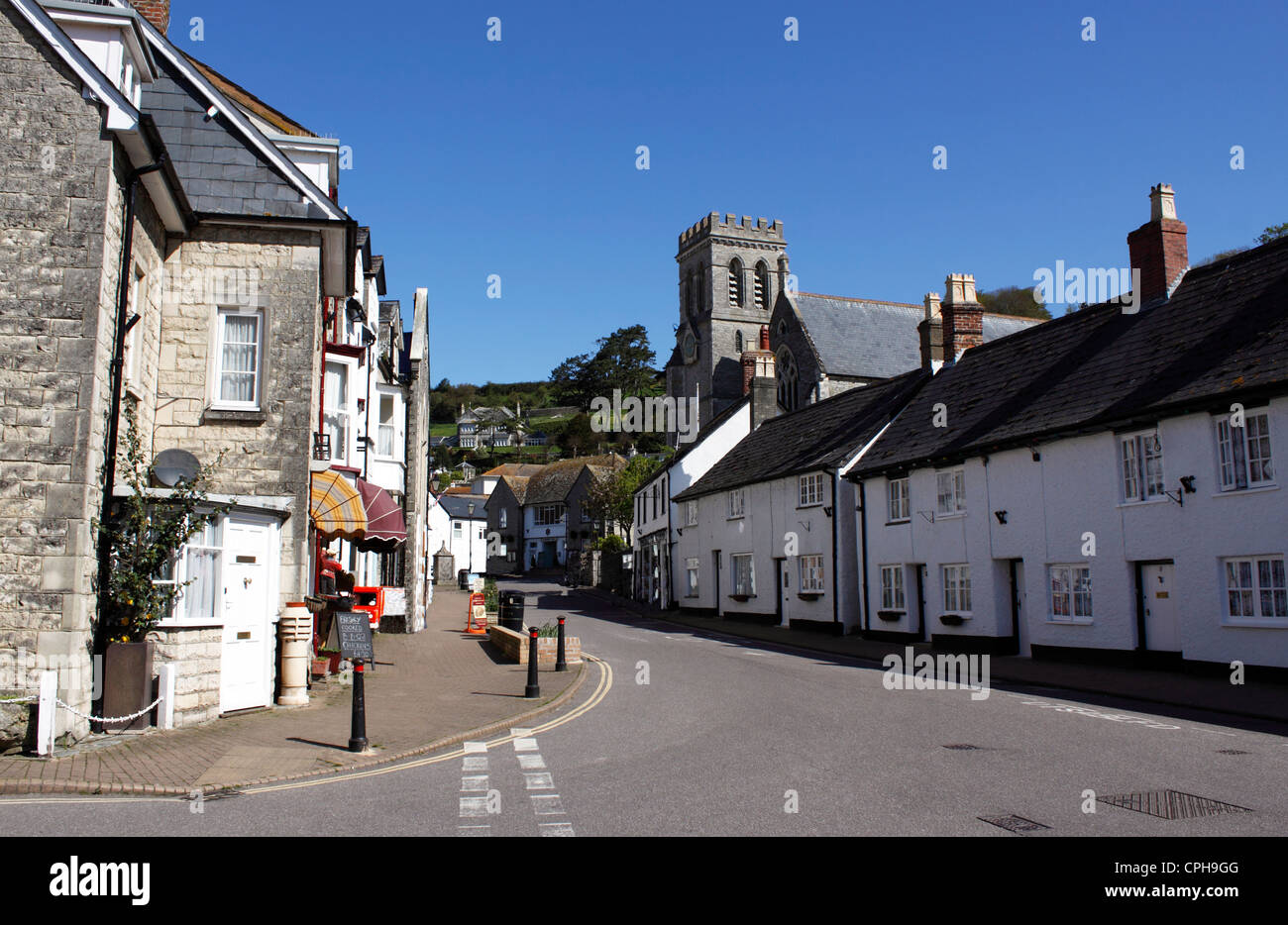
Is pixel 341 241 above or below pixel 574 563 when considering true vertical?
above

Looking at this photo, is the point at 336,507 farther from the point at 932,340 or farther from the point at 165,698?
the point at 932,340

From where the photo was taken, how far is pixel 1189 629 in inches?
704

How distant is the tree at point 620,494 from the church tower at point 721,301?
17651 millimetres

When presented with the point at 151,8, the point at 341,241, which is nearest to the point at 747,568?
the point at 341,241

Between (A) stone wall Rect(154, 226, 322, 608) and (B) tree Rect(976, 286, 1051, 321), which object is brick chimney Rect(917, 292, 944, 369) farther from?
(B) tree Rect(976, 286, 1051, 321)

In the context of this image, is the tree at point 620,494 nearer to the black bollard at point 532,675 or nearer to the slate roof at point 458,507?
the slate roof at point 458,507

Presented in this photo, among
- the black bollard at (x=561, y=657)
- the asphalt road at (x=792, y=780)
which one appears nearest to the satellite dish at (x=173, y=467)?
the asphalt road at (x=792, y=780)

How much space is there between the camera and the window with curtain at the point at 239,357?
51.5ft

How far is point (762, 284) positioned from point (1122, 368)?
7237 cm

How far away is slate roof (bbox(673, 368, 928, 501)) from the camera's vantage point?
3084 centimetres

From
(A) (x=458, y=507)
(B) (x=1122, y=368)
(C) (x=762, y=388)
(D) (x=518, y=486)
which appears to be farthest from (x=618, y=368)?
(B) (x=1122, y=368)
